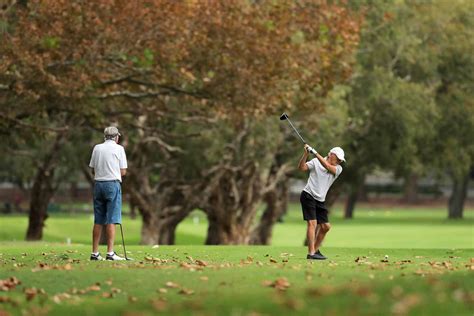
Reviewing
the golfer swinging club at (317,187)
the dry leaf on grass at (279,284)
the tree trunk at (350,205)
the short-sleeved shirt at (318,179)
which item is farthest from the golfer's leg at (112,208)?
the tree trunk at (350,205)

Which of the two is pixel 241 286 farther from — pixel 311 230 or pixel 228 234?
pixel 228 234

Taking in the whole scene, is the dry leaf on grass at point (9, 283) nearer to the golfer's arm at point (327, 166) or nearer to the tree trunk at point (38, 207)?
the golfer's arm at point (327, 166)

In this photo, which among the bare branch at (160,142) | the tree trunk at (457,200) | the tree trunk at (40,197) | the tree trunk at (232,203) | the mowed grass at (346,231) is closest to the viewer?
the tree trunk at (40,197)

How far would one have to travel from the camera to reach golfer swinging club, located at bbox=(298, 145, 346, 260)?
20594 mm

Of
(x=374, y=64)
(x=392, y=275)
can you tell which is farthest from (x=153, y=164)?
(x=392, y=275)

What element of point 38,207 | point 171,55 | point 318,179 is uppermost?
point 171,55

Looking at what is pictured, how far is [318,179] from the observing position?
821 inches

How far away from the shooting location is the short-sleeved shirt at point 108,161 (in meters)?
20.1

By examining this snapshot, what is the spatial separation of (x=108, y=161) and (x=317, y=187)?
10.8 ft

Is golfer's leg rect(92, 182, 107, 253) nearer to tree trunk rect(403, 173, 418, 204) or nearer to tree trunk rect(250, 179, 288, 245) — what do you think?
tree trunk rect(250, 179, 288, 245)

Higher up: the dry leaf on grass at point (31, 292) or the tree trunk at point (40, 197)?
the tree trunk at point (40, 197)

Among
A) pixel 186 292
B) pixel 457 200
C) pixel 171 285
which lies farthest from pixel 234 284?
pixel 457 200

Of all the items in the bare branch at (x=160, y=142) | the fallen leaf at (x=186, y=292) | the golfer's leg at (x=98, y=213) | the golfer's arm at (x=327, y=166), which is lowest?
the fallen leaf at (x=186, y=292)

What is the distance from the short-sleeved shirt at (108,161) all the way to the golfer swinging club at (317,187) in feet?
9.00
